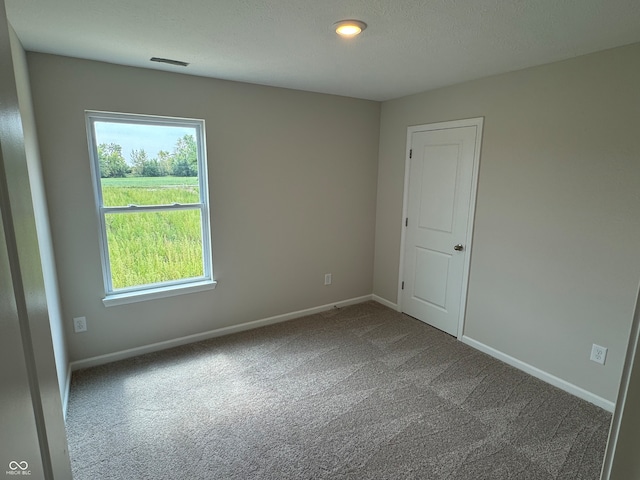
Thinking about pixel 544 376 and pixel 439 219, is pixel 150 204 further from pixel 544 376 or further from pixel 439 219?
pixel 544 376

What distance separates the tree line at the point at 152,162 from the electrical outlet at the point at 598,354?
3409mm

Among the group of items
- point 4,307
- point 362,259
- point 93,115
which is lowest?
point 362,259

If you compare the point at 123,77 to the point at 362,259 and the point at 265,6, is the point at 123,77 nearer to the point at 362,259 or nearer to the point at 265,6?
the point at 265,6

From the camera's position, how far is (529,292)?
2.77 meters

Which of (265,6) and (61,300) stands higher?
(265,6)

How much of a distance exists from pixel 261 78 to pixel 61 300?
2389mm

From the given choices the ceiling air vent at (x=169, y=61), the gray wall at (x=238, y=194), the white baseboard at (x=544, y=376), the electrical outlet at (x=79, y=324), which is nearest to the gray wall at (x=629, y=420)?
the white baseboard at (x=544, y=376)

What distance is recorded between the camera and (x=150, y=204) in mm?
2947

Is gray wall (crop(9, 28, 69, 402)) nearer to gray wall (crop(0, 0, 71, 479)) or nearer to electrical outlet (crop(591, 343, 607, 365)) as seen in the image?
gray wall (crop(0, 0, 71, 479))

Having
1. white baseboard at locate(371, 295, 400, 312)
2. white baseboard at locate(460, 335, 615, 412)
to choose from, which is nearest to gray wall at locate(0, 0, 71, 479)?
white baseboard at locate(460, 335, 615, 412)

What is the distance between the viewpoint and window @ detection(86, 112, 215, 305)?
2750mm

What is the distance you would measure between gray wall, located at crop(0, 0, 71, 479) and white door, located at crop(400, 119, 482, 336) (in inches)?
122

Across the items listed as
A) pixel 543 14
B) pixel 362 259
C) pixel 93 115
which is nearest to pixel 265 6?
pixel 543 14

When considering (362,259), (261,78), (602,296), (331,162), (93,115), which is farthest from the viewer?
(362,259)
